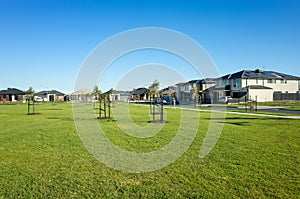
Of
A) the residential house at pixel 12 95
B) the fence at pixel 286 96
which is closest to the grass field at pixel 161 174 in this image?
the fence at pixel 286 96

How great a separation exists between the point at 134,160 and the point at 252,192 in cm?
325

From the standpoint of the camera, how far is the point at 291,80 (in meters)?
53.0

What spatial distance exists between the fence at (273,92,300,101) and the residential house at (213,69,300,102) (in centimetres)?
53

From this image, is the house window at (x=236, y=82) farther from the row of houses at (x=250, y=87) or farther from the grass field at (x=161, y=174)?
the grass field at (x=161, y=174)

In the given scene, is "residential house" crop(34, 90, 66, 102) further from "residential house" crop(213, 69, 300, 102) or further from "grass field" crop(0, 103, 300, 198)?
"grass field" crop(0, 103, 300, 198)

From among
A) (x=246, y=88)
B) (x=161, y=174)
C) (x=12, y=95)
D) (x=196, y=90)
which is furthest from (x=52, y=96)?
(x=161, y=174)

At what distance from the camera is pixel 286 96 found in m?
48.2

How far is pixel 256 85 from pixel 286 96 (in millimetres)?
5777

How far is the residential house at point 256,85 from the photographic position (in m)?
47.7

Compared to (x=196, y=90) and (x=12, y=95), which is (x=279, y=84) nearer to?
(x=196, y=90)

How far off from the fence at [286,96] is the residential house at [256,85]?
1.74 ft

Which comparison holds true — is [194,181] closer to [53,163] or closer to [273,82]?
[53,163]

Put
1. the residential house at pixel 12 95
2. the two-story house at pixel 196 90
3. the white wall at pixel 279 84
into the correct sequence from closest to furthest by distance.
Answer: the white wall at pixel 279 84
the two-story house at pixel 196 90
the residential house at pixel 12 95

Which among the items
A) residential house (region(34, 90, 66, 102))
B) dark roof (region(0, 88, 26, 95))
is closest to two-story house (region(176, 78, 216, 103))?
dark roof (region(0, 88, 26, 95))
